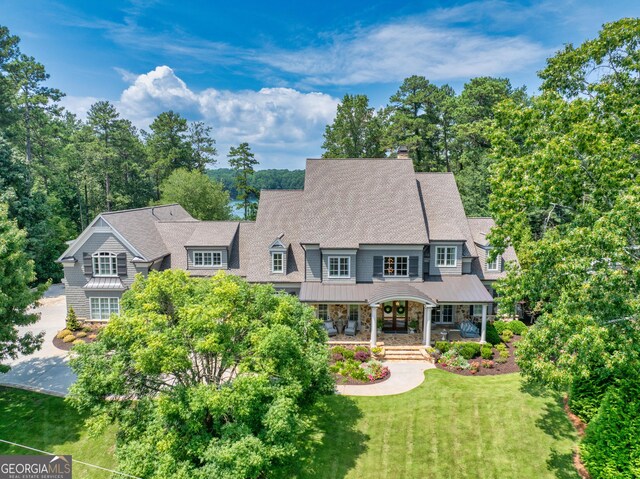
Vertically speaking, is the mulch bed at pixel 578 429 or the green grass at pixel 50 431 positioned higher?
the mulch bed at pixel 578 429

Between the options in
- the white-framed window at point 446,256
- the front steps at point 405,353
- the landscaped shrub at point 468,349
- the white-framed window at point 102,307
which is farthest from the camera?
the white-framed window at point 102,307

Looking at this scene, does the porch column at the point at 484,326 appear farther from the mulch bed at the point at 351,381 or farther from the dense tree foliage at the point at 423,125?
the dense tree foliage at the point at 423,125

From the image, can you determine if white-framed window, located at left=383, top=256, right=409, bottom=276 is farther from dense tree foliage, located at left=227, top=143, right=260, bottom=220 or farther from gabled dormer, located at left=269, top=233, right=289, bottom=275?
dense tree foliage, located at left=227, top=143, right=260, bottom=220

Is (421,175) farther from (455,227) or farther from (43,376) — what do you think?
(43,376)

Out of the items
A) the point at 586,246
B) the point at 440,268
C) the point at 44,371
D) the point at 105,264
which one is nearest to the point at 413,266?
the point at 440,268

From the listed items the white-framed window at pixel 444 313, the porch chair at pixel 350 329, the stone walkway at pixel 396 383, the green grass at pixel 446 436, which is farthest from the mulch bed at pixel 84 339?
the white-framed window at pixel 444 313

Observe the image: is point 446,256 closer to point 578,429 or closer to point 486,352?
point 486,352

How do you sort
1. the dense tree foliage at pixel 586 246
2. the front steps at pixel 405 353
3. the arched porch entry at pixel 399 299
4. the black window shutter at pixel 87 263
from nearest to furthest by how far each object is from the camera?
1. the dense tree foliage at pixel 586 246
2. the front steps at pixel 405 353
3. the arched porch entry at pixel 399 299
4. the black window shutter at pixel 87 263

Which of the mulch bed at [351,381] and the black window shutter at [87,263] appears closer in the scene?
the mulch bed at [351,381]

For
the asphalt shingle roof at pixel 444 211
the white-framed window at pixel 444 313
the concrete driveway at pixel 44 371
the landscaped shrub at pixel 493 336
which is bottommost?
the concrete driveway at pixel 44 371
